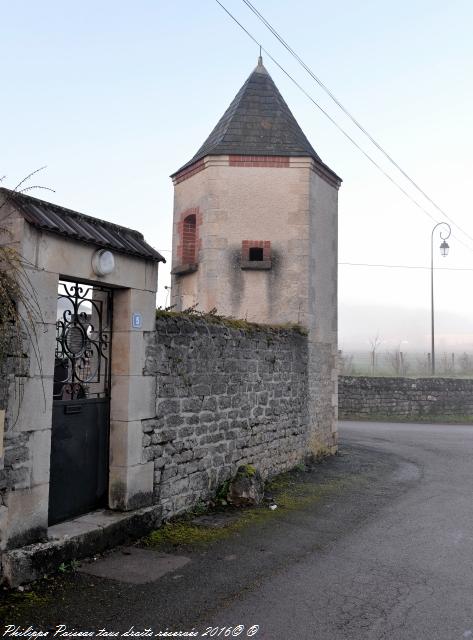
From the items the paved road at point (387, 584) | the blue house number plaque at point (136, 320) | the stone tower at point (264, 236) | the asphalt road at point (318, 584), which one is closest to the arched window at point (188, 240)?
the stone tower at point (264, 236)

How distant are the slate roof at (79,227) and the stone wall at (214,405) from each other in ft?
2.93

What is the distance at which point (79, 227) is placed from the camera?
17.7ft

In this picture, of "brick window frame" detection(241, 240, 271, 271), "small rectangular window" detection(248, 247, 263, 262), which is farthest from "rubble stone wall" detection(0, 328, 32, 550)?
"small rectangular window" detection(248, 247, 263, 262)

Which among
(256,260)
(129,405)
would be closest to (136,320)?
(129,405)

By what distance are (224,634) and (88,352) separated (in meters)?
3.03

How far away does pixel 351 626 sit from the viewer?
3996mm

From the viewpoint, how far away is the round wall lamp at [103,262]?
18.1ft

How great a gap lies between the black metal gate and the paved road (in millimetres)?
2043

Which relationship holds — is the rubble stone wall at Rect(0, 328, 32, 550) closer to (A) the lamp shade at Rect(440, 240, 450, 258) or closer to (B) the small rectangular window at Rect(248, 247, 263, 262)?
(B) the small rectangular window at Rect(248, 247, 263, 262)

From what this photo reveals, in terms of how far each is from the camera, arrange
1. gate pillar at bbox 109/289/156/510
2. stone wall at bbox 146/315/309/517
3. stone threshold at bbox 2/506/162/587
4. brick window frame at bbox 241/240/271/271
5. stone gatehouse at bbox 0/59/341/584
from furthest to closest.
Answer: brick window frame at bbox 241/240/271/271
stone wall at bbox 146/315/309/517
gate pillar at bbox 109/289/156/510
stone gatehouse at bbox 0/59/341/584
stone threshold at bbox 2/506/162/587

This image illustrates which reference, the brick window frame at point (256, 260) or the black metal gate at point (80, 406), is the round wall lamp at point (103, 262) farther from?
the brick window frame at point (256, 260)

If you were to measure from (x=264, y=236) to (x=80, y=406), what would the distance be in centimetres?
630

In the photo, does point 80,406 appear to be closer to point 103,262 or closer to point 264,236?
point 103,262

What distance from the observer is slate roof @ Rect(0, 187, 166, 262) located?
190 inches
